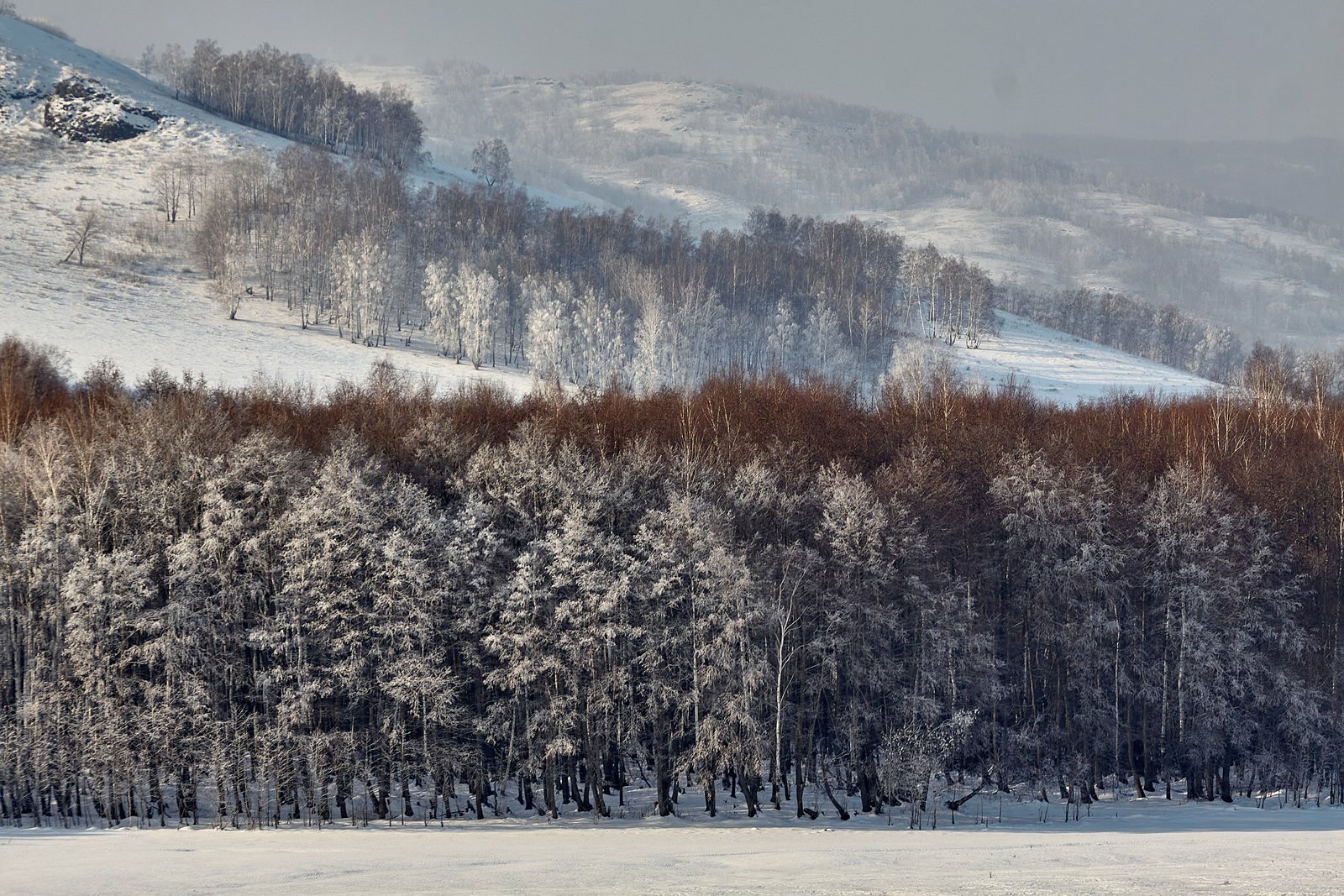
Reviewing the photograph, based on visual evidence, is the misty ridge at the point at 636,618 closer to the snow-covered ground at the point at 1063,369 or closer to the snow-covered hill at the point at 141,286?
the snow-covered hill at the point at 141,286

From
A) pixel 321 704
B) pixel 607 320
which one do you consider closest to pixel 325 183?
pixel 607 320

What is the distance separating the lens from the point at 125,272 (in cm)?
12938

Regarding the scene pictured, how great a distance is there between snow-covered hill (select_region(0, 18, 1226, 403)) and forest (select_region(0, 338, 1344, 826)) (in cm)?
5141

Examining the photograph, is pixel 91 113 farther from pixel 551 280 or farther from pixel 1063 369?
pixel 1063 369

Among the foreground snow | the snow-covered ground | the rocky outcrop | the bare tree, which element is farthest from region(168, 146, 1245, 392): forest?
the foreground snow

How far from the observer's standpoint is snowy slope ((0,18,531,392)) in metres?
103

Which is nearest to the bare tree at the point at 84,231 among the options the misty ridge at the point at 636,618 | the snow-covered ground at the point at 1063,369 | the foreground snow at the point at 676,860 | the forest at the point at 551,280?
the forest at the point at 551,280

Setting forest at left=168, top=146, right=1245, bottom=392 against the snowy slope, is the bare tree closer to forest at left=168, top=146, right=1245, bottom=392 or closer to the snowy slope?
the snowy slope

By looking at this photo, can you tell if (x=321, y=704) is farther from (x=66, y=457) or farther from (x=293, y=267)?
(x=293, y=267)

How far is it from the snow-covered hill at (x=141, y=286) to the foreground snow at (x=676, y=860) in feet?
234

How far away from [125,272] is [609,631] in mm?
109484

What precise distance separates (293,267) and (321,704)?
99.3 m

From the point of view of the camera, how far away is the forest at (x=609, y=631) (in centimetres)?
4341

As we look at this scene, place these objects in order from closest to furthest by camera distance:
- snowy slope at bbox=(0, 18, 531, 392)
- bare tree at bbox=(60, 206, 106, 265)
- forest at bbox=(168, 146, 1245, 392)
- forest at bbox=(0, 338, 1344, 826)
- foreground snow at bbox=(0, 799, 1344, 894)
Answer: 1. foreground snow at bbox=(0, 799, 1344, 894)
2. forest at bbox=(0, 338, 1344, 826)
3. snowy slope at bbox=(0, 18, 531, 392)
4. forest at bbox=(168, 146, 1245, 392)
5. bare tree at bbox=(60, 206, 106, 265)
